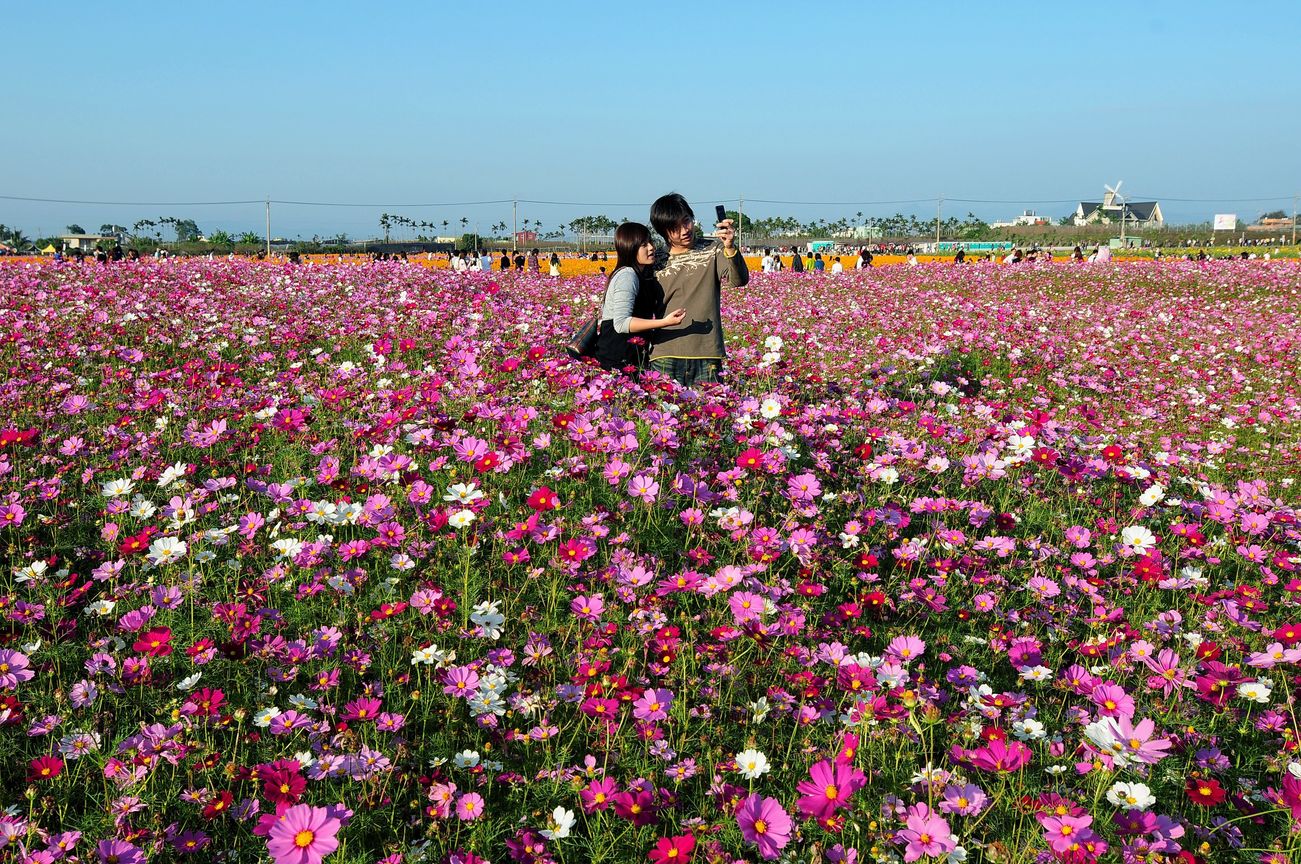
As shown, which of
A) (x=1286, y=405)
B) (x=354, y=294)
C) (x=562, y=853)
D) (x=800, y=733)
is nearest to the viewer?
(x=562, y=853)

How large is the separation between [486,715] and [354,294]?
8.53m

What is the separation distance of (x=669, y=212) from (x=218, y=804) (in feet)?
11.7

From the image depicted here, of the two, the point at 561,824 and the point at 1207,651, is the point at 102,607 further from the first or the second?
the point at 1207,651

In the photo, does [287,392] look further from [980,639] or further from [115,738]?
[980,639]

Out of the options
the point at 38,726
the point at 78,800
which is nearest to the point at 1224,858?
the point at 78,800

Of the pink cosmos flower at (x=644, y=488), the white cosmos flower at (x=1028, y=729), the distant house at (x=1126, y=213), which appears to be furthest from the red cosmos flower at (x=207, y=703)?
the distant house at (x=1126, y=213)

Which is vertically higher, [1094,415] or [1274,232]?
[1274,232]

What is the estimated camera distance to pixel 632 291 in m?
4.50

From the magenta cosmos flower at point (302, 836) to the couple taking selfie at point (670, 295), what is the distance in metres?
3.19

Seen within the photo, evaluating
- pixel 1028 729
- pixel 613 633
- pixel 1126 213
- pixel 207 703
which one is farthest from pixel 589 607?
pixel 1126 213

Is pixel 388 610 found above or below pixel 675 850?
above

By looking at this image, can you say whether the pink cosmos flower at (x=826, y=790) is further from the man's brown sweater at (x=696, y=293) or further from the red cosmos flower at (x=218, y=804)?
the man's brown sweater at (x=696, y=293)

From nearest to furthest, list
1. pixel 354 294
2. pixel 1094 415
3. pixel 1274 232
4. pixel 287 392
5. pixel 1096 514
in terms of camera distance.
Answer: pixel 1096 514
pixel 287 392
pixel 1094 415
pixel 354 294
pixel 1274 232

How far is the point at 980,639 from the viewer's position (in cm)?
272
